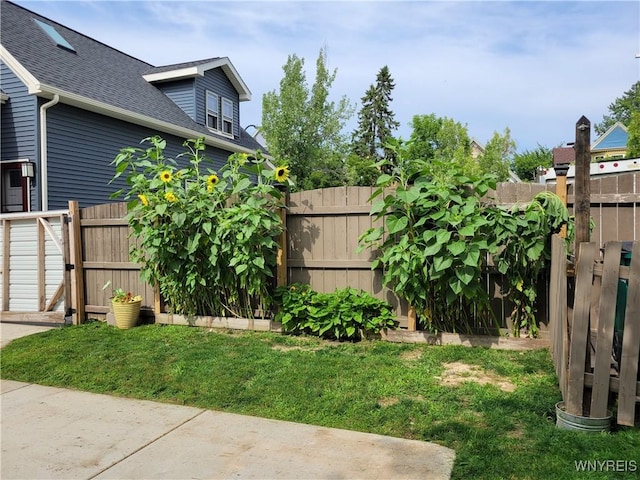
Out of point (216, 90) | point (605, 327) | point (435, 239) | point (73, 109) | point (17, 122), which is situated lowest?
point (605, 327)

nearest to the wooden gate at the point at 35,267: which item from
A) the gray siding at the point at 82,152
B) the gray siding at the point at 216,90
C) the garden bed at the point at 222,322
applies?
the garden bed at the point at 222,322

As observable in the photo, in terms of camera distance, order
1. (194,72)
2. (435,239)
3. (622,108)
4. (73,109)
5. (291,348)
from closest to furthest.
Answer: (435,239) < (291,348) < (73,109) < (194,72) < (622,108)

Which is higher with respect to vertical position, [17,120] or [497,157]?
[497,157]

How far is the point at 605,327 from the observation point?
9.17 ft

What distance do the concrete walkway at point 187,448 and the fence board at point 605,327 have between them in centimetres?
95

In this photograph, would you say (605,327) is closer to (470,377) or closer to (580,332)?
(580,332)

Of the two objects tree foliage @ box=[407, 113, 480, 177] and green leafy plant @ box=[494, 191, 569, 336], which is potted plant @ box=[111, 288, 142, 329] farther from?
tree foliage @ box=[407, 113, 480, 177]

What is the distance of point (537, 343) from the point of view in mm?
4727

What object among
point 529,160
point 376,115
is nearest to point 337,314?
point 376,115

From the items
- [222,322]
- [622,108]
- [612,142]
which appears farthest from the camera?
[622,108]

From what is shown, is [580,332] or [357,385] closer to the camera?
[580,332]

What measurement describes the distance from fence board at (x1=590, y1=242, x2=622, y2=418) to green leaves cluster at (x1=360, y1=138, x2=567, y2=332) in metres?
1.61

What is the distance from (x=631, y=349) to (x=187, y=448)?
269 centimetres

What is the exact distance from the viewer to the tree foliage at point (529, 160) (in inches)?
1433
